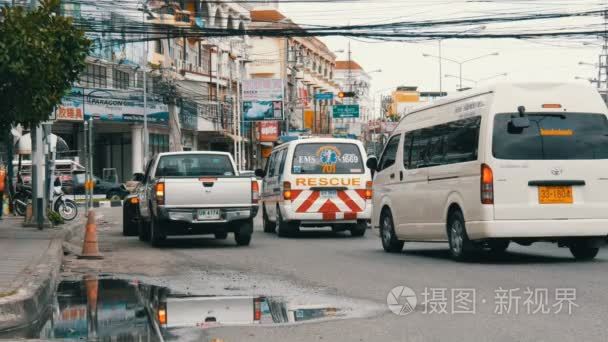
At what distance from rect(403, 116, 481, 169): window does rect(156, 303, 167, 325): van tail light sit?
5.44m

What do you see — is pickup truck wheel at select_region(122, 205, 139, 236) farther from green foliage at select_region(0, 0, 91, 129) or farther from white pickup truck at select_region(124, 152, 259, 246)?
green foliage at select_region(0, 0, 91, 129)

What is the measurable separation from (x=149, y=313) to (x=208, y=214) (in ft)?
29.4

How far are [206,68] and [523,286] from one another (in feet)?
208

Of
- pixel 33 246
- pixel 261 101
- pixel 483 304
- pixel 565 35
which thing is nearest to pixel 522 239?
pixel 483 304

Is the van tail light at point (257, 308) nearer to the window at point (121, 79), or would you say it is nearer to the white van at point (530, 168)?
the white van at point (530, 168)

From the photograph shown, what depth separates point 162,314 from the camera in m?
9.12

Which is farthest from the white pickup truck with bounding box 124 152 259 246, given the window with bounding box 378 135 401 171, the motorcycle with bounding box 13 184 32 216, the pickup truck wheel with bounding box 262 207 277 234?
the motorcycle with bounding box 13 184 32 216

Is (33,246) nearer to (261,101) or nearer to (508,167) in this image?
(508,167)

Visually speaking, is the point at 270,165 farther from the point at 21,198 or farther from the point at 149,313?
the point at 149,313

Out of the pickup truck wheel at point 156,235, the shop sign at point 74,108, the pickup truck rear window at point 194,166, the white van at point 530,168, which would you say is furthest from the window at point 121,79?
the white van at point 530,168

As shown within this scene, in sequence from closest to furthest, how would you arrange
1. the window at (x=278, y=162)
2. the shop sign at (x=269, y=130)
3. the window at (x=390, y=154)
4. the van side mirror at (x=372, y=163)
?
the window at (x=390, y=154), the van side mirror at (x=372, y=163), the window at (x=278, y=162), the shop sign at (x=269, y=130)

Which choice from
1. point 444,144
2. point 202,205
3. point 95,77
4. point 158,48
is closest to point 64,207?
point 202,205

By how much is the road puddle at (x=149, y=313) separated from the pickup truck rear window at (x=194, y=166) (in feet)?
27.5

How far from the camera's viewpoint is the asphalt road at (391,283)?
7.94m
